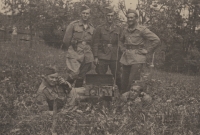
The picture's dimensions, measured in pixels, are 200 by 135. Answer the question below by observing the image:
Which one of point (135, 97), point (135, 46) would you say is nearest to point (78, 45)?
point (135, 46)

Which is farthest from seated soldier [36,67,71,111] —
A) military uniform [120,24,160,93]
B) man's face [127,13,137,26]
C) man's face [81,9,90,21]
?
man's face [127,13,137,26]

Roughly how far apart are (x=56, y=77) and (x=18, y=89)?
174 cm

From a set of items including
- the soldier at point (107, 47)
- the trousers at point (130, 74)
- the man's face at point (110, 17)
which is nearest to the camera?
the man's face at point (110, 17)

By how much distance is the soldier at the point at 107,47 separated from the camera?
25.3 ft

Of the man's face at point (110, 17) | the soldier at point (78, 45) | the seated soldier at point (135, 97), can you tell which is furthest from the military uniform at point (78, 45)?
the seated soldier at point (135, 97)

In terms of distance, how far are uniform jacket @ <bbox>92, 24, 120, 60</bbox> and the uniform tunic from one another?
17cm

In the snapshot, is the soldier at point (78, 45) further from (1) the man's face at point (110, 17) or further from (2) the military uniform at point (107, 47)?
(1) the man's face at point (110, 17)

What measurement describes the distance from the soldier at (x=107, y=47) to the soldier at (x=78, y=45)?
0.17 meters

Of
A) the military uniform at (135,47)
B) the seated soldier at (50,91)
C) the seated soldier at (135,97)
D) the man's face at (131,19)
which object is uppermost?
the man's face at (131,19)

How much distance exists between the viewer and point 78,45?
7.62 metres

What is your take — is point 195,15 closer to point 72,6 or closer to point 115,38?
point 72,6

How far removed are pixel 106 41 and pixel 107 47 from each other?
144 millimetres

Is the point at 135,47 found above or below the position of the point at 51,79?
above

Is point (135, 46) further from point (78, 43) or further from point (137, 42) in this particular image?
point (78, 43)
